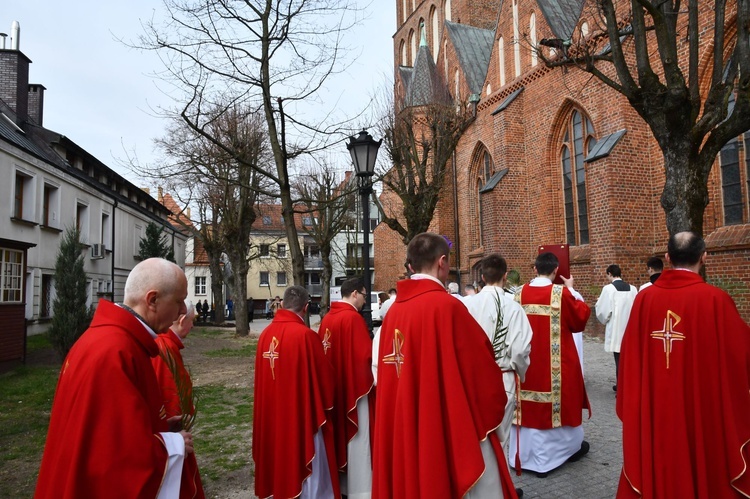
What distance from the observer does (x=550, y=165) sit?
61.7ft

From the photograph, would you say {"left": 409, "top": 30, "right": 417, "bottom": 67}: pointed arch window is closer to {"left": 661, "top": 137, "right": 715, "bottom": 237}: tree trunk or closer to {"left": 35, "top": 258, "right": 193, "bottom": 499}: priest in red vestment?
{"left": 661, "top": 137, "right": 715, "bottom": 237}: tree trunk

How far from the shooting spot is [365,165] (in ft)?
26.5

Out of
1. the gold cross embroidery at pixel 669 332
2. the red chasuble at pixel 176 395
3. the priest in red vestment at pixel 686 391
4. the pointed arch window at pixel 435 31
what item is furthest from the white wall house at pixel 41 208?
the pointed arch window at pixel 435 31

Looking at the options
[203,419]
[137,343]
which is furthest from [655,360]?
[203,419]

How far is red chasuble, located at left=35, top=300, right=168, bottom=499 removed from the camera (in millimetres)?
1945

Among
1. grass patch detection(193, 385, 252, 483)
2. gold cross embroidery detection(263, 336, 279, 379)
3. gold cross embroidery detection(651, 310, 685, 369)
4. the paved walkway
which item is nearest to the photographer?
gold cross embroidery detection(651, 310, 685, 369)

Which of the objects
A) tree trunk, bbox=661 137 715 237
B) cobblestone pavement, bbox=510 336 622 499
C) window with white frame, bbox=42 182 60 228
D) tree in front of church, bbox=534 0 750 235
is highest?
window with white frame, bbox=42 182 60 228

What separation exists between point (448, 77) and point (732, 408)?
24.5m

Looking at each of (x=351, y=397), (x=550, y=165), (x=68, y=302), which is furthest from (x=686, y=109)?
(x=68, y=302)

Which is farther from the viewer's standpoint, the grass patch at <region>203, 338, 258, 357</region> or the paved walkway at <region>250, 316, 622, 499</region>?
the grass patch at <region>203, 338, 258, 357</region>

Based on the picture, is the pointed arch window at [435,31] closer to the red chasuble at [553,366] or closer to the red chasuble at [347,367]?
the red chasuble at [553,366]

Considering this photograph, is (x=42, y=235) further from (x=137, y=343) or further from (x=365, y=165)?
(x=137, y=343)

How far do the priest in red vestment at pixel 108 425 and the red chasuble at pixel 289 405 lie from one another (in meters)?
2.38

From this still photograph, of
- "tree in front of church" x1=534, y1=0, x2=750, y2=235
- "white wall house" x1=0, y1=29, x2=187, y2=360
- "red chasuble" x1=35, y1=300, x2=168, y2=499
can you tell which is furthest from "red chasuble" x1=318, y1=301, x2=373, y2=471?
"white wall house" x1=0, y1=29, x2=187, y2=360
